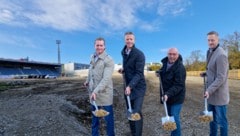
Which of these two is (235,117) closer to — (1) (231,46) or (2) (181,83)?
(2) (181,83)

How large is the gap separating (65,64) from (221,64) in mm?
111062

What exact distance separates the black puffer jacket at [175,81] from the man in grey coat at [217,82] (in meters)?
0.44

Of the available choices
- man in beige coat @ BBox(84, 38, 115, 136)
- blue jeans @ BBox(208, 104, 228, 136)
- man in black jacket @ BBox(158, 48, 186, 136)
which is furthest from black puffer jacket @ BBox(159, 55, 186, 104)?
man in beige coat @ BBox(84, 38, 115, 136)

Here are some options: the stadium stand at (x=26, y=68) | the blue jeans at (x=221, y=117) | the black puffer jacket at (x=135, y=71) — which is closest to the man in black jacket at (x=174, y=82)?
the black puffer jacket at (x=135, y=71)

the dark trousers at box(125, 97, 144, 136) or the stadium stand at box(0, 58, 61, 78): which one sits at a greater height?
the stadium stand at box(0, 58, 61, 78)

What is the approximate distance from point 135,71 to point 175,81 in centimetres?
72

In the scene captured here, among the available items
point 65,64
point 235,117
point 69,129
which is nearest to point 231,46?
point 235,117

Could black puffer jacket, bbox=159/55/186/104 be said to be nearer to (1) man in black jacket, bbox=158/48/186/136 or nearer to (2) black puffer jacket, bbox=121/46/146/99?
(1) man in black jacket, bbox=158/48/186/136

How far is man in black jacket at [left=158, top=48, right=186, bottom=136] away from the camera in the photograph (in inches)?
191

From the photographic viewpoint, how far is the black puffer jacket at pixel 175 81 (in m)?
4.85

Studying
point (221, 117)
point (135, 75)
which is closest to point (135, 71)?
point (135, 75)

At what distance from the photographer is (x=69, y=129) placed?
6.81 meters

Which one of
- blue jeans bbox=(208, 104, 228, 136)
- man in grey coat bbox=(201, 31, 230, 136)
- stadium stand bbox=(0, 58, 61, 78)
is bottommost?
blue jeans bbox=(208, 104, 228, 136)

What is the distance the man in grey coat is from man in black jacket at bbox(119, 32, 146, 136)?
3.66 ft
